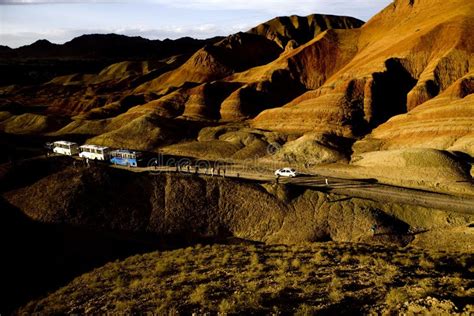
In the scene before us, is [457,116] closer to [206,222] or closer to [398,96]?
[398,96]

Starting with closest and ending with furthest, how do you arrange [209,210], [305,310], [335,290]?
[305,310] < [335,290] < [209,210]

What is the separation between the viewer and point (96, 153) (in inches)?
2188

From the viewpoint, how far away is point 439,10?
307 ft

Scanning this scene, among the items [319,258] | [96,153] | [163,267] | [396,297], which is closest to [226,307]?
[396,297]

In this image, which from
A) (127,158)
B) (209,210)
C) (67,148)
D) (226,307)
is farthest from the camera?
(67,148)

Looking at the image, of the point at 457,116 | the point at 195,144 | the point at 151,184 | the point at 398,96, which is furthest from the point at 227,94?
the point at 151,184

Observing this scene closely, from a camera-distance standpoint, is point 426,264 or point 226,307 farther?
point 426,264

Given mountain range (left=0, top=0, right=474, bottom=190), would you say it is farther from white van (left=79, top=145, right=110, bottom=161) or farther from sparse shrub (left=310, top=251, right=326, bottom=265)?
sparse shrub (left=310, top=251, right=326, bottom=265)

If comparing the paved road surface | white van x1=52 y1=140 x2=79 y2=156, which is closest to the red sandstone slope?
the paved road surface

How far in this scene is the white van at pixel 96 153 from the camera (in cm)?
5449

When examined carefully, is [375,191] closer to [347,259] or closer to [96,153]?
[347,259]

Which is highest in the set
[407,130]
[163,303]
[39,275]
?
[407,130]

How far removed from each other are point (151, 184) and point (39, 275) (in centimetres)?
1512

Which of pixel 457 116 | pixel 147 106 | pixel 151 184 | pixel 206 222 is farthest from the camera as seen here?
pixel 147 106
